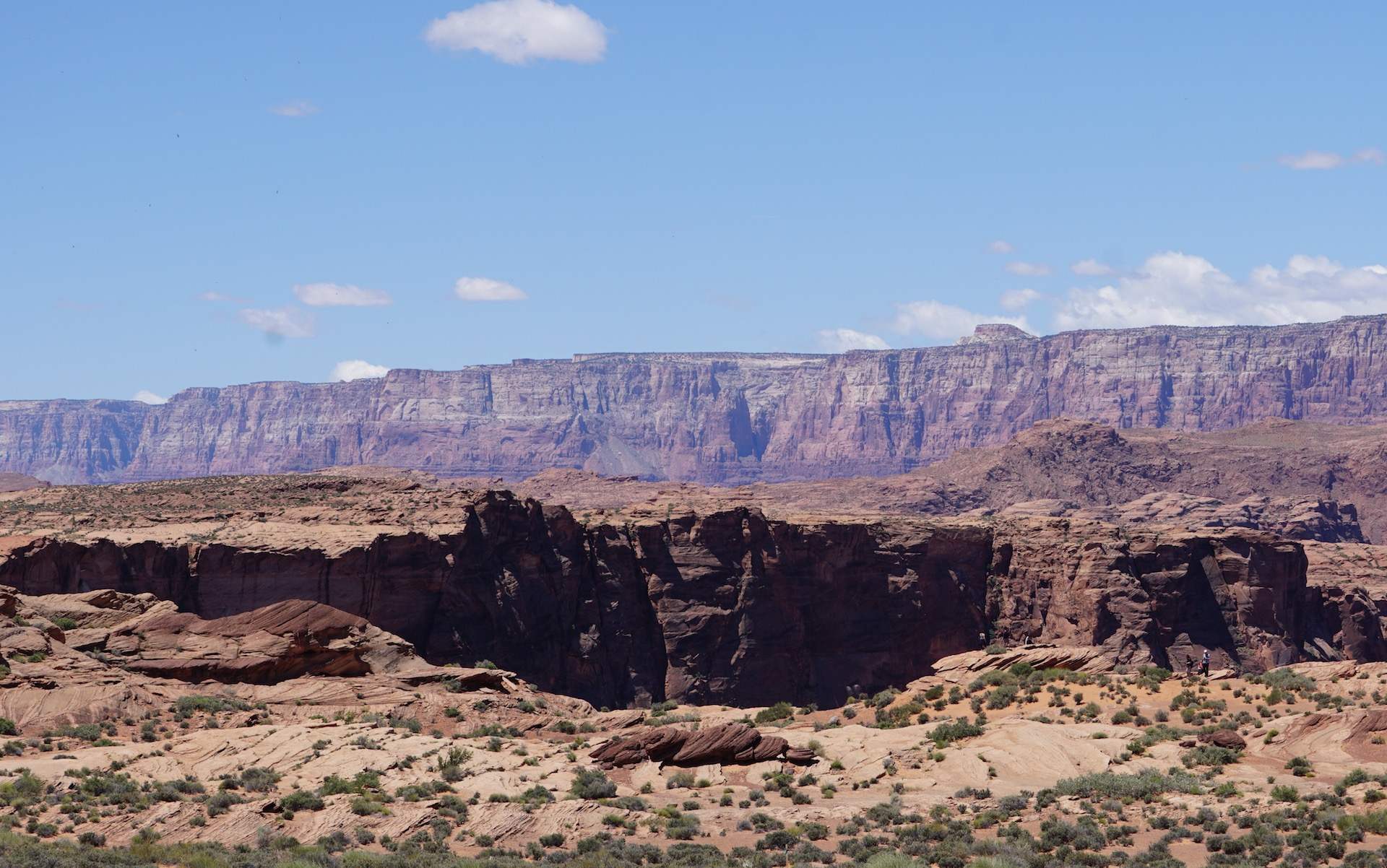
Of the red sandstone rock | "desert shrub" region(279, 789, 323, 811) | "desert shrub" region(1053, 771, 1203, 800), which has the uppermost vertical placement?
the red sandstone rock

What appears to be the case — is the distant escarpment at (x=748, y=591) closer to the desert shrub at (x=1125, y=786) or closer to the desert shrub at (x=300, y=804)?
the desert shrub at (x=300, y=804)

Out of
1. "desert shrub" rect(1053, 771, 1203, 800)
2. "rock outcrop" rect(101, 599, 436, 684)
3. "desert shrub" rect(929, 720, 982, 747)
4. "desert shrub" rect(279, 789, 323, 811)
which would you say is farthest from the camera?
"rock outcrop" rect(101, 599, 436, 684)

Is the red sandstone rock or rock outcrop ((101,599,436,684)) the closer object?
the red sandstone rock

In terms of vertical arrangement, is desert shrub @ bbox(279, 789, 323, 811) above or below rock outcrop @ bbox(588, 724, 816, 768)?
below

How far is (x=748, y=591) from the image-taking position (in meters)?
101

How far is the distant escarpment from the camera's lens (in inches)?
3063

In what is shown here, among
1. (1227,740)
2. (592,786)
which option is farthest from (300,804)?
(1227,740)

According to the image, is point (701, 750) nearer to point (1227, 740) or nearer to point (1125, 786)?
point (1125, 786)

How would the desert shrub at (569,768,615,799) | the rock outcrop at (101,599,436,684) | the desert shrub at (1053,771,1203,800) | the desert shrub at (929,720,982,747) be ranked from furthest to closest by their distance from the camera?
the rock outcrop at (101,599,436,684), the desert shrub at (929,720,982,747), the desert shrub at (569,768,615,799), the desert shrub at (1053,771,1203,800)

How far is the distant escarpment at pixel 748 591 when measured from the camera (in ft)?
255

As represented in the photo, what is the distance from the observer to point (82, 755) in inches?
1554

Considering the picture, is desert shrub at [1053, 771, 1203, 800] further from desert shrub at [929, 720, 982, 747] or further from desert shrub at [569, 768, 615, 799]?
desert shrub at [569, 768, 615, 799]

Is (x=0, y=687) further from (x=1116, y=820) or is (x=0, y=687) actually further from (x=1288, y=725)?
(x=1288, y=725)

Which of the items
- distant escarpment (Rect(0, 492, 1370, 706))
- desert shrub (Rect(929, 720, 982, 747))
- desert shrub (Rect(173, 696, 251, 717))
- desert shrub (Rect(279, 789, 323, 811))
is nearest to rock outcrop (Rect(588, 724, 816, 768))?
desert shrub (Rect(929, 720, 982, 747))
